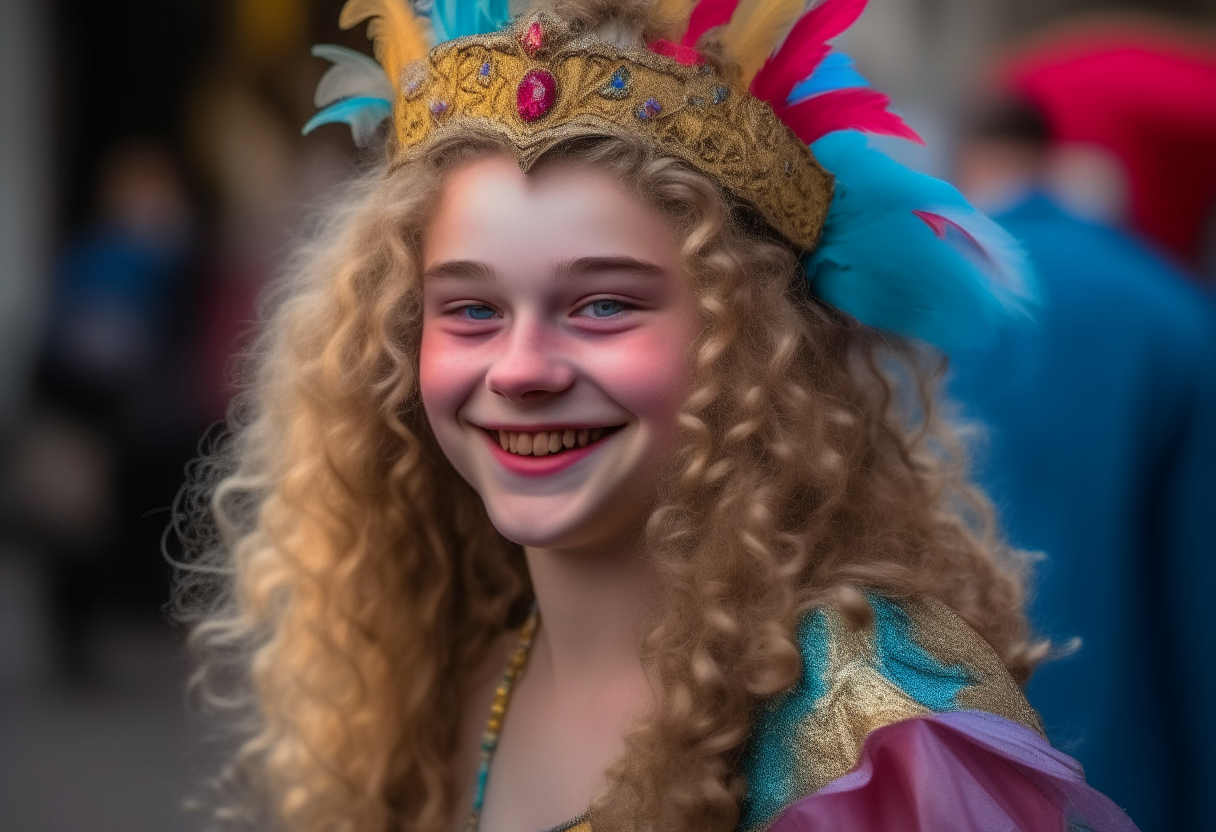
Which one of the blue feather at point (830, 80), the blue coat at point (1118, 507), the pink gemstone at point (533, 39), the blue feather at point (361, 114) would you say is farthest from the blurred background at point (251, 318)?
the blue feather at point (830, 80)

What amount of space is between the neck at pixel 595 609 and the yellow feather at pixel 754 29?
2.19 ft

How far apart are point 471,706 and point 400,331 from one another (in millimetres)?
631

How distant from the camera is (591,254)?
5.93 ft

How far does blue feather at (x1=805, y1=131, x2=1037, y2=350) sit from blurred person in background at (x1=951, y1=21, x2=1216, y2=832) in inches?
44.5

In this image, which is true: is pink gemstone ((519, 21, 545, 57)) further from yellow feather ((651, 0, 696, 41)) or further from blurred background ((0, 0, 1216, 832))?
blurred background ((0, 0, 1216, 832))

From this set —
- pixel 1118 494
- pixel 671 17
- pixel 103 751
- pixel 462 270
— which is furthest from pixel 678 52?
pixel 103 751

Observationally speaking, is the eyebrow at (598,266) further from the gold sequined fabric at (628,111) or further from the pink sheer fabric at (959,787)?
the pink sheer fabric at (959,787)

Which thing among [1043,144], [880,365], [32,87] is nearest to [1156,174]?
[1043,144]

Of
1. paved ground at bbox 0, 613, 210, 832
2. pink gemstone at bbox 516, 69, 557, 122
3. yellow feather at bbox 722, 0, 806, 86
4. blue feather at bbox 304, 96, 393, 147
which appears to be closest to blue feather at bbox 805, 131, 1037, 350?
yellow feather at bbox 722, 0, 806, 86

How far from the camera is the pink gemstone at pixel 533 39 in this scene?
6.14 feet

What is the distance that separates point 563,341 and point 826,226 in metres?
0.42

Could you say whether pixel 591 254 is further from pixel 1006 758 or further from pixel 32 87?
pixel 32 87

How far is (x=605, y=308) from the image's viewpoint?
72.5 inches

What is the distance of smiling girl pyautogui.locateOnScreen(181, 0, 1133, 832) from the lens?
5.71 ft
